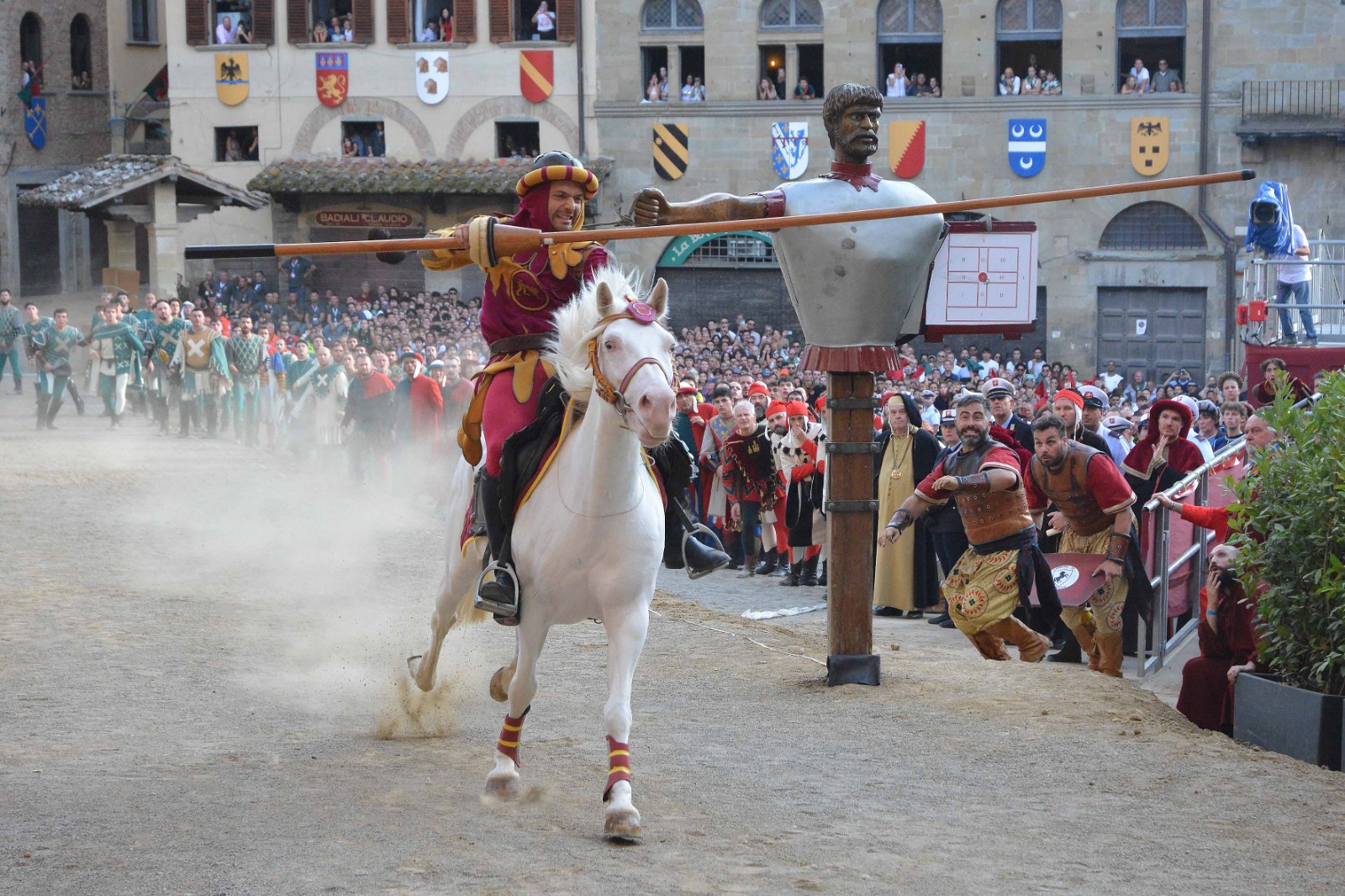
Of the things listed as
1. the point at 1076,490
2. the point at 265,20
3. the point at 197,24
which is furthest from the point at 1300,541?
the point at 197,24

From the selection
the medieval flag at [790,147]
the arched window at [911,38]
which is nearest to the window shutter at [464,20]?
the medieval flag at [790,147]

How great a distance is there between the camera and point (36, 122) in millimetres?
43094

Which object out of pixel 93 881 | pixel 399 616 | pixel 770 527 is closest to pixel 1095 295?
pixel 770 527

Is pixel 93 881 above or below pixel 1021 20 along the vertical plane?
below

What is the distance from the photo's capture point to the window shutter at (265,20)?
38688 mm

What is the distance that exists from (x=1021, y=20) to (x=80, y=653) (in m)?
29.9

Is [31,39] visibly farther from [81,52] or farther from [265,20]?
Result: [265,20]

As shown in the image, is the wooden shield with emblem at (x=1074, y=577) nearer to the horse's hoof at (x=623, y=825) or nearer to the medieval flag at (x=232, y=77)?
the horse's hoof at (x=623, y=825)

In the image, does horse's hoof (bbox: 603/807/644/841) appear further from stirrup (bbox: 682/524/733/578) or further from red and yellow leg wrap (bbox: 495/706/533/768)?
stirrup (bbox: 682/524/733/578)

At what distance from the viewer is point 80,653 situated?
9969 millimetres

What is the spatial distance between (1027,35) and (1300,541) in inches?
1166

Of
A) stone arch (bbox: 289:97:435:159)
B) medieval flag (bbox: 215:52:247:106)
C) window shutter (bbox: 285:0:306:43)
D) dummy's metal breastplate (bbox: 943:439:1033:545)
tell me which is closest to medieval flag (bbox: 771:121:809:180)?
stone arch (bbox: 289:97:435:159)

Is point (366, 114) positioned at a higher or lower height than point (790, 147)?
higher

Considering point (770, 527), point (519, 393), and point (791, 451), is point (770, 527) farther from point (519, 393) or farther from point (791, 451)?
point (519, 393)
